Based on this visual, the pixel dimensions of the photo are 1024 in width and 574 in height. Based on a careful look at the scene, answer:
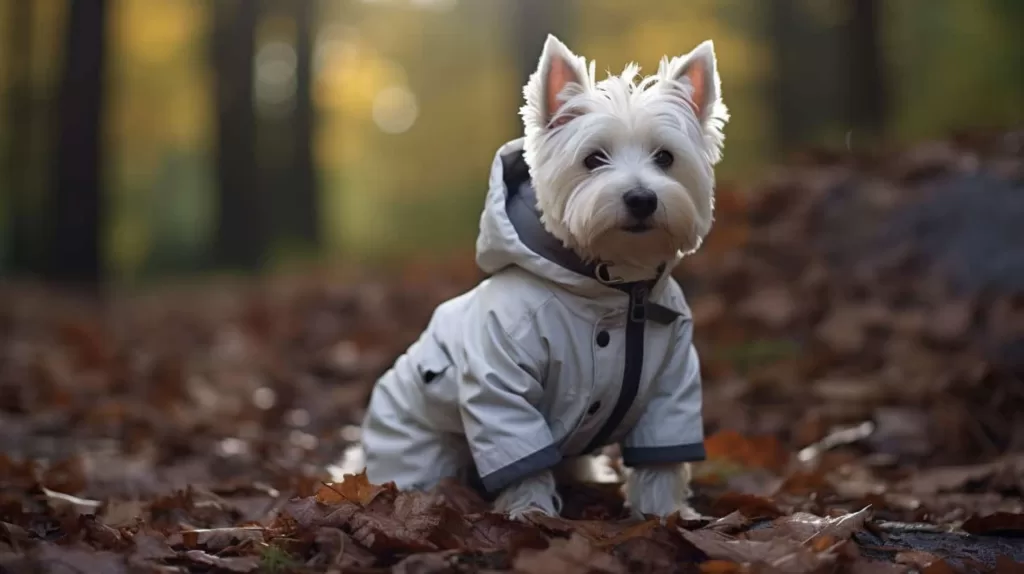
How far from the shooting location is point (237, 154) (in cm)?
2066

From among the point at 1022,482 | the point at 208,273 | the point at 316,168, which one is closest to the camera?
the point at 1022,482

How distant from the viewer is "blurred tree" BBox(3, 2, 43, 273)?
2474 centimetres

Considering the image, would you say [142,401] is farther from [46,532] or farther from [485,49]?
[485,49]

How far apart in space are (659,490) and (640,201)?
45.1 inches

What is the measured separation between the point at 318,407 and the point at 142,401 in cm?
127

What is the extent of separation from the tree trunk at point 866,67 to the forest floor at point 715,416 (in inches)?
112

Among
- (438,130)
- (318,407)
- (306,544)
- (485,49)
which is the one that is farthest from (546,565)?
(438,130)

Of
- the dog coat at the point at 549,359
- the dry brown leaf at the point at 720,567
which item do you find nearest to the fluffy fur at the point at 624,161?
the dog coat at the point at 549,359

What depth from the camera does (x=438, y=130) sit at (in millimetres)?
34438

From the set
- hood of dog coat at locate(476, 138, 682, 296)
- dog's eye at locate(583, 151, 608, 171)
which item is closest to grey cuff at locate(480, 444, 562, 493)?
hood of dog coat at locate(476, 138, 682, 296)

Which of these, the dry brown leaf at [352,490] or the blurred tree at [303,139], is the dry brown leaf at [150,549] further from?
the blurred tree at [303,139]

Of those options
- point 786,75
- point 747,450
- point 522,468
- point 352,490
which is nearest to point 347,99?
point 786,75

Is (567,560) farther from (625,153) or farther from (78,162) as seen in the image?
(78,162)

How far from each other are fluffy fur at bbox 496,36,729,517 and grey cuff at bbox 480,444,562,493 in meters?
0.09
